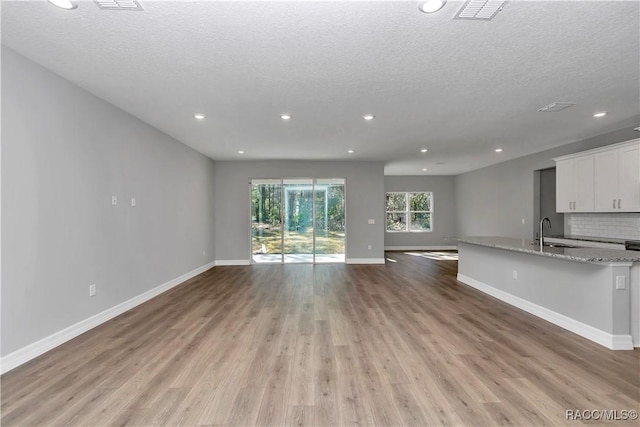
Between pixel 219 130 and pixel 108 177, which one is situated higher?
pixel 219 130

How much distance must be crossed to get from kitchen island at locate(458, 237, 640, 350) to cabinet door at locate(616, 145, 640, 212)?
69.3 inches

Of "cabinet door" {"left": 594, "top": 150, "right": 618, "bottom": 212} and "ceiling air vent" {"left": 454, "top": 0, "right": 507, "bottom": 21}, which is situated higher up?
"ceiling air vent" {"left": 454, "top": 0, "right": 507, "bottom": 21}

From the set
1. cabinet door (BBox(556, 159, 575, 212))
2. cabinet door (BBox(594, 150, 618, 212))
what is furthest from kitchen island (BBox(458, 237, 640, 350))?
cabinet door (BBox(556, 159, 575, 212))

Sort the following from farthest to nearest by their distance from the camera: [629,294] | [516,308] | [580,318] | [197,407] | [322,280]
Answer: [322,280], [516,308], [580,318], [629,294], [197,407]

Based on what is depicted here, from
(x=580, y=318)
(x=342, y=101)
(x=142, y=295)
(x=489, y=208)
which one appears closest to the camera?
(x=580, y=318)

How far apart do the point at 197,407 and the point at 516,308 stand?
4157mm

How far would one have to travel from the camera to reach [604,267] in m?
3.05

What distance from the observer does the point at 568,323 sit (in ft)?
11.3

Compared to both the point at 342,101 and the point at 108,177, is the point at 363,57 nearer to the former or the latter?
the point at 342,101

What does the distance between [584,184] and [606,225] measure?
863 mm

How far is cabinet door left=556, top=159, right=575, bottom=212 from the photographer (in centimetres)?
555

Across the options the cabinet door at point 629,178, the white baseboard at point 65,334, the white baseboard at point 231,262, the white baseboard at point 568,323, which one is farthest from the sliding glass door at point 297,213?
the cabinet door at point 629,178

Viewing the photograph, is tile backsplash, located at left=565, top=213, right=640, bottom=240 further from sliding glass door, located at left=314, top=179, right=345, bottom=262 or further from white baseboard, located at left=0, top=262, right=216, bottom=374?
white baseboard, located at left=0, top=262, right=216, bottom=374

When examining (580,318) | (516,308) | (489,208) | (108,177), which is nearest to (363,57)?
(108,177)
